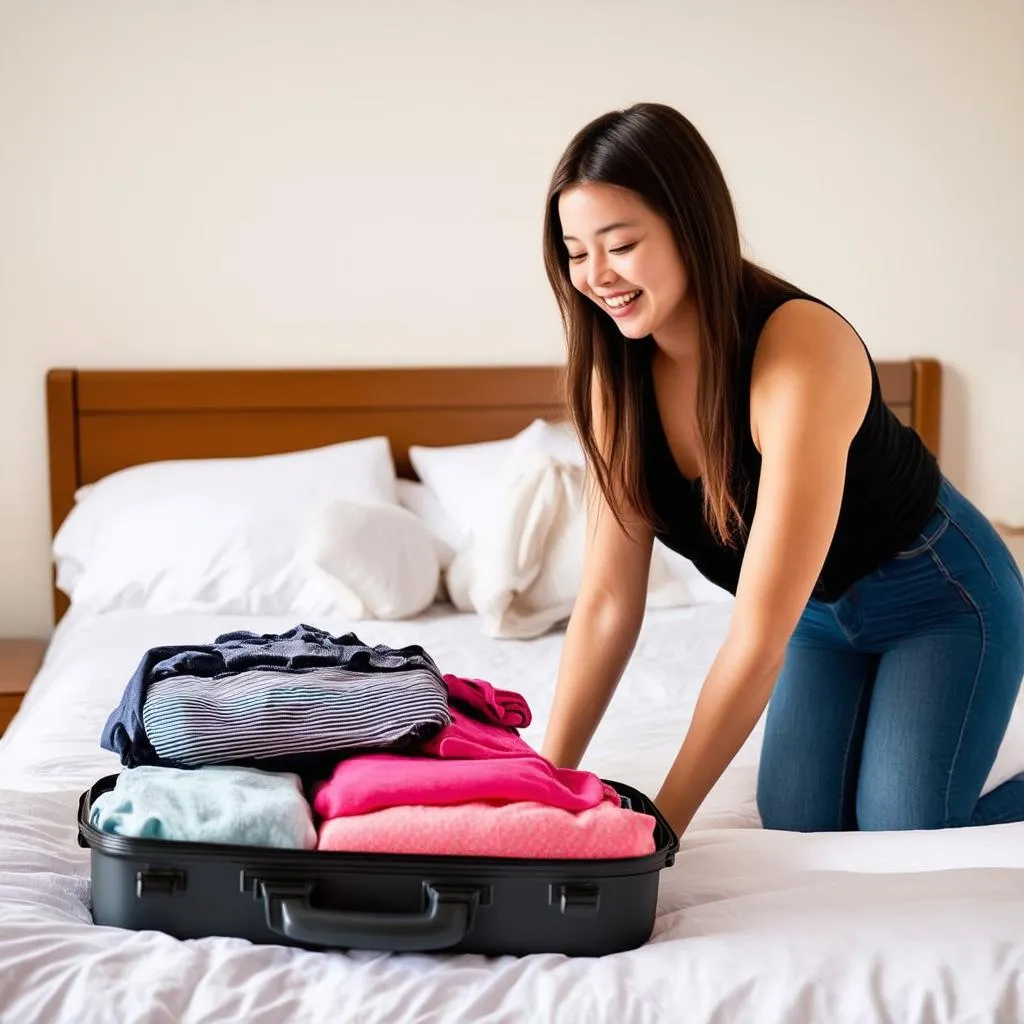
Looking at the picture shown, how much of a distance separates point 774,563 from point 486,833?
0.47 meters

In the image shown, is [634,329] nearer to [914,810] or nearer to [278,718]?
[278,718]

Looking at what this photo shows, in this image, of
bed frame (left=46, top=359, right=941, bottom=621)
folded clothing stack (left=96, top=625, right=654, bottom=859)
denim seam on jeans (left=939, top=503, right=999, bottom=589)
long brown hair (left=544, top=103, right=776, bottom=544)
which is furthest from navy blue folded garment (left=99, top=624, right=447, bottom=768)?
bed frame (left=46, top=359, right=941, bottom=621)

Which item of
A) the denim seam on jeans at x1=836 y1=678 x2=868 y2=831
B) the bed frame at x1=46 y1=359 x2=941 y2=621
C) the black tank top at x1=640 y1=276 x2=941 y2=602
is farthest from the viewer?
the bed frame at x1=46 y1=359 x2=941 y2=621

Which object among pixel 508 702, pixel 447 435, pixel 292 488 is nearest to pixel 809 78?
pixel 447 435

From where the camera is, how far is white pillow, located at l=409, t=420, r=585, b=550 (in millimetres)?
2980

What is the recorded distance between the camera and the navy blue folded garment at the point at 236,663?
1134 millimetres

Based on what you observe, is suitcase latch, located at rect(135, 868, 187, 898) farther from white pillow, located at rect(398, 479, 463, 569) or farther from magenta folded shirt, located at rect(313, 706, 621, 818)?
white pillow, located at rect(398, 479, 463, 569)

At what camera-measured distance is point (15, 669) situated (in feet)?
9.33

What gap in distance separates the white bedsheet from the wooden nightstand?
1.44m

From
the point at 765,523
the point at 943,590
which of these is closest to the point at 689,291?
the point at 765,523

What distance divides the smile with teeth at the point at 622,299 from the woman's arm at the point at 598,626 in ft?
0.66

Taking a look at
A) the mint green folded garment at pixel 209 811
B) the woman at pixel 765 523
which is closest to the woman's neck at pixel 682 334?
the woman at pixel 765 523

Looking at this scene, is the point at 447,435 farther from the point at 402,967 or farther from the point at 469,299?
the point at 402,967

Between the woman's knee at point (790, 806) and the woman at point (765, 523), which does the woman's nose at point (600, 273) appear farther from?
the woman's knee at point (790, 806)
